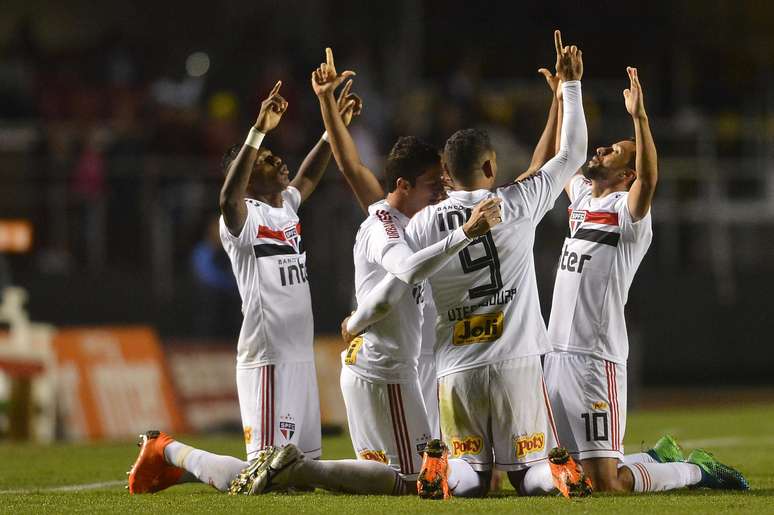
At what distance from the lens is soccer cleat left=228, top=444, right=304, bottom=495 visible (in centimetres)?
734

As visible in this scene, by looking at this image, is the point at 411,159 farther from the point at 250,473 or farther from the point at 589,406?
the point at 250,473

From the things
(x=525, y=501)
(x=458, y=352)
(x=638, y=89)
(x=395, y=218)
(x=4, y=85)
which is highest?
(x=4, y=85)

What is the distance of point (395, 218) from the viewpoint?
7.61 m

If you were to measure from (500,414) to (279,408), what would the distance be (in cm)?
148

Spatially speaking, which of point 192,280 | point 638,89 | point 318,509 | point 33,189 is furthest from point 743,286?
point 318,509

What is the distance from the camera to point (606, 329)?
8.02 m

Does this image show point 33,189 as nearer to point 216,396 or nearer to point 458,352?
point 216,396

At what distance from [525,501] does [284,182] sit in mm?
2643

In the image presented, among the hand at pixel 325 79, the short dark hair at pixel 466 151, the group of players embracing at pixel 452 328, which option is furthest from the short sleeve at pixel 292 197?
the short dark hair at pixel 466 151

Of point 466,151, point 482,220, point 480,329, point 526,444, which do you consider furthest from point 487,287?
point 526,444

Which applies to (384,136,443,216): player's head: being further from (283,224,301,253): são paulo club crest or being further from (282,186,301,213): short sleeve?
(282,186,301,213): short sleeve

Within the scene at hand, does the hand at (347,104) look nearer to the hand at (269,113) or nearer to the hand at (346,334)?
the hand at (269,113)

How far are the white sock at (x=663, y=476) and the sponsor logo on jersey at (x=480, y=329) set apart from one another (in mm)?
1337

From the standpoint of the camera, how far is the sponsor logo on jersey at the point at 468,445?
742 centimetres
